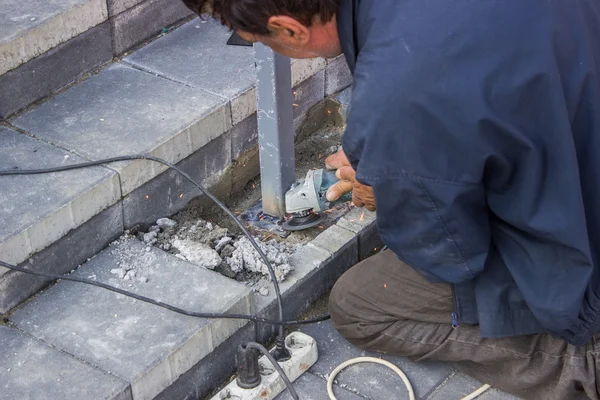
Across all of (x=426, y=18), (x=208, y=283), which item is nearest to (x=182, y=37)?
(x=208, y=283)

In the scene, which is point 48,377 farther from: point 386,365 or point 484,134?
point 484,134

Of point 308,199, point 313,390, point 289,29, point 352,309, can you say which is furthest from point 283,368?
point 289,29

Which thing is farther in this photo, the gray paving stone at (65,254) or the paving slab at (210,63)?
the paving slab at (210,63)

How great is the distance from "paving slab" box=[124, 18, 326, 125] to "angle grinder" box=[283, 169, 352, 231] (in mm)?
471

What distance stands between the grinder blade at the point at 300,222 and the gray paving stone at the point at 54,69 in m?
1.20

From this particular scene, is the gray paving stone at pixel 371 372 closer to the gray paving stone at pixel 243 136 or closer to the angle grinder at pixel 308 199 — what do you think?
the angle grinder at pixel 308 199

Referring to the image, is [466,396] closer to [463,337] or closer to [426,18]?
[463,337]

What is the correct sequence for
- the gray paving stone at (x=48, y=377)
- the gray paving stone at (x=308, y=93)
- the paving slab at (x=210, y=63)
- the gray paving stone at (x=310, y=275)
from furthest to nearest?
the gray paving stone at (x=308, y=93) < the paving slab at (x=210, y=63) < the gray paving stone at (x=310, y=275) < the gray paving stone at (x=48, y=377)

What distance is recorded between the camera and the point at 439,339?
3.38 metres

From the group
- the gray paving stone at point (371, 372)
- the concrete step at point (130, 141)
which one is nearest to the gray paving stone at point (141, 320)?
the concrete step at point (130, 141)

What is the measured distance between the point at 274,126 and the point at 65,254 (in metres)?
0.99

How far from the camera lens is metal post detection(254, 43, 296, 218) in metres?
3.67

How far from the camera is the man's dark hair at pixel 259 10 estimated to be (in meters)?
2.44

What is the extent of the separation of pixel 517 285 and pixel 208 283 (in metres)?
1.18
